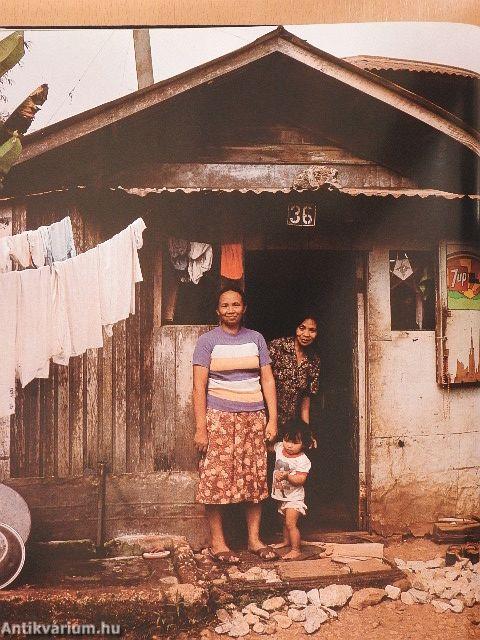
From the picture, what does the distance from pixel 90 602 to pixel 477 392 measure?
5.51 ft

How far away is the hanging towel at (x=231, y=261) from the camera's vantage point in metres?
2.35

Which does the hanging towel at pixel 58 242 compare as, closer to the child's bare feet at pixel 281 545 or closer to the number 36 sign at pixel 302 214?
the number 36 sign at pixel 302 214

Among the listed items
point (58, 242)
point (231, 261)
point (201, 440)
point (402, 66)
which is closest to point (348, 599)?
point (201, 440)

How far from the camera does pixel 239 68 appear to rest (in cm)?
231

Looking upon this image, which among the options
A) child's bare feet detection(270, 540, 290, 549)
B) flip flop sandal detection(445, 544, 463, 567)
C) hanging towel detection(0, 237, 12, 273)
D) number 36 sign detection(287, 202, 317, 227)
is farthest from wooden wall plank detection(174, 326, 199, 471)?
flip flop sandal detection(445, 544, 463, 567)

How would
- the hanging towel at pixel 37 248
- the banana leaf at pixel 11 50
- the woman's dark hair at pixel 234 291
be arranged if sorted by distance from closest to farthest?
the banana leaf at pixel 11 50, the hanging towel at pixel 37 248, the woman's dark hair at pixel 234 291

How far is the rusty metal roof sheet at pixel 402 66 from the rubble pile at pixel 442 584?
1901mm

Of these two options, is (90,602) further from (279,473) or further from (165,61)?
(165,61)

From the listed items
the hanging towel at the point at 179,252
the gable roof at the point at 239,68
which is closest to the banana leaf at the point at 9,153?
the gable roof at the point at 239,68

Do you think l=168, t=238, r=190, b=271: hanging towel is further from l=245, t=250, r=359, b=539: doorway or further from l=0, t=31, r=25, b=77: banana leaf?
A: l=0, t=31, r=25, b=77: banana leaf

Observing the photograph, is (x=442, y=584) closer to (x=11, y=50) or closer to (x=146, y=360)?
(x=146, y=360)

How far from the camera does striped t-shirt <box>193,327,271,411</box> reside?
2318 mm

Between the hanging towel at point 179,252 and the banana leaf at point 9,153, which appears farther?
the hanging towel at point 179,252

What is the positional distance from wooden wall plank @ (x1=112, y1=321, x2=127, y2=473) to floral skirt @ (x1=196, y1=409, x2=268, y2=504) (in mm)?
328
